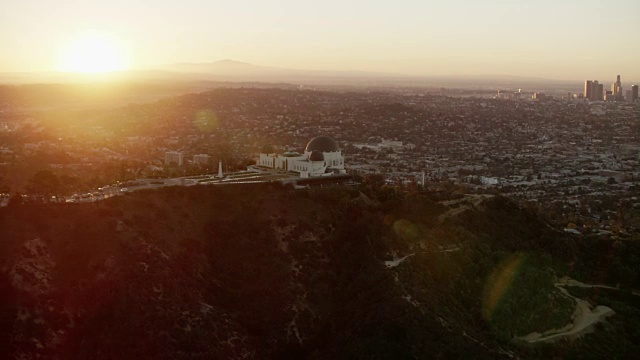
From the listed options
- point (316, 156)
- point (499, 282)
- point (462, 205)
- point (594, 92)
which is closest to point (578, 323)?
point (499, 282)

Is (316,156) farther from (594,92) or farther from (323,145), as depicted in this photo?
(594,92)

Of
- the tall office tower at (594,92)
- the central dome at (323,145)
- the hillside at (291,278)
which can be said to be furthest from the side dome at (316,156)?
the tall office tower at (594,92)

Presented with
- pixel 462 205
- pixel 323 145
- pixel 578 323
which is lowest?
pixel 578 323

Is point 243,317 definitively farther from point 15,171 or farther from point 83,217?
point 15,171

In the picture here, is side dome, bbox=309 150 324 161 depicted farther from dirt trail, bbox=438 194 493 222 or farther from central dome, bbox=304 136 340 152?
dirt trail, bbox=438 194 493 222

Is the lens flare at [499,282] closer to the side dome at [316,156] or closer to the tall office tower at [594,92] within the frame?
the side dome at [316,156]

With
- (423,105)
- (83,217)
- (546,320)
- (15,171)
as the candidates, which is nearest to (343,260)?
(546,320)

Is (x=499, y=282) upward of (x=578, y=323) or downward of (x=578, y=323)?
upward

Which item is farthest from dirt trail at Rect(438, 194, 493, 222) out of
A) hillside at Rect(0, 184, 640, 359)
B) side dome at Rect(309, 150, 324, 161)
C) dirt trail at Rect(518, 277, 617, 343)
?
side dome at Rect(309, 150, 324, 161)
